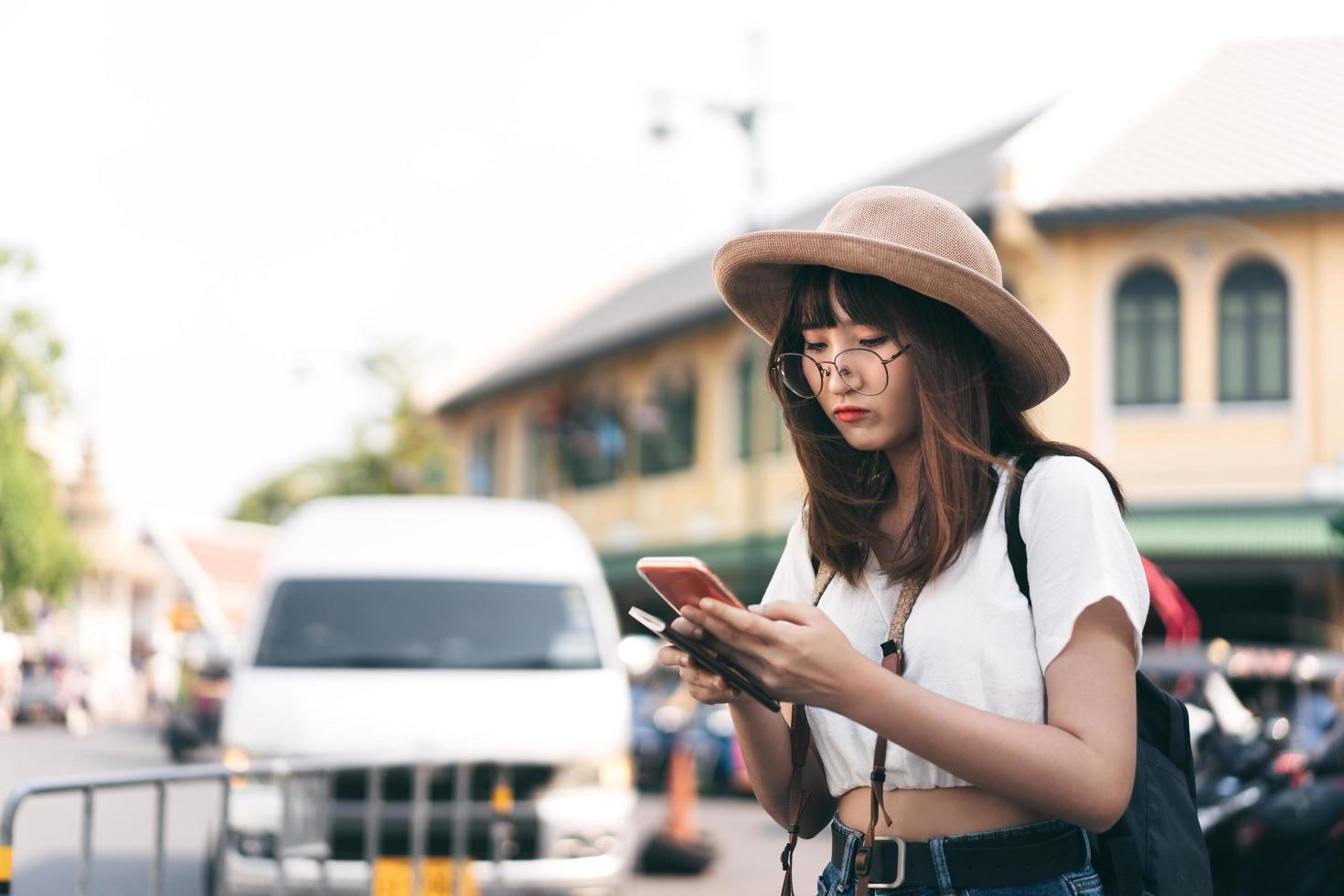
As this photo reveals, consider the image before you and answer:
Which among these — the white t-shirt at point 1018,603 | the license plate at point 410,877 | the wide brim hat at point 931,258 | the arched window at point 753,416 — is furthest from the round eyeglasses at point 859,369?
the arched window at point 753,416

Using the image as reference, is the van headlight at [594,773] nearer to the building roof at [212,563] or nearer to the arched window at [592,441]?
the arched window at [592,441]

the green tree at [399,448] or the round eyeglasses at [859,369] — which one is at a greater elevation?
the green tree at [399,448]

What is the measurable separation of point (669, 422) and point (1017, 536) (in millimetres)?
27457

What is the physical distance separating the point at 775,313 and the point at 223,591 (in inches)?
2256

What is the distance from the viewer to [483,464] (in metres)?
37.7

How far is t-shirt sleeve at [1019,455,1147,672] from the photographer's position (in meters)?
2.00

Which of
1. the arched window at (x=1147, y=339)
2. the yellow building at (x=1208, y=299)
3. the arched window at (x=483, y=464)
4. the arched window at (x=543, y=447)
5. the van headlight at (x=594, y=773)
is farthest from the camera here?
the arched window at (x=483, y=464)

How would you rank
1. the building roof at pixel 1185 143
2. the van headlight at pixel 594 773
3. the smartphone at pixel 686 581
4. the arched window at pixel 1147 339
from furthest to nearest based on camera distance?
the arched window at pixel 1147 339
the building roof at pixel 1185 143
the van headlight at pixel 594 773
the smartphone at pixel 686 581

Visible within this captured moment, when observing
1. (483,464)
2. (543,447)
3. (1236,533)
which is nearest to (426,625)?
(1236,533)

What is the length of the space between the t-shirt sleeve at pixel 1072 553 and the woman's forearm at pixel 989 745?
13 centimetres

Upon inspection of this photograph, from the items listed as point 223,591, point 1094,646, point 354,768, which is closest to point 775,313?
point 1094,646

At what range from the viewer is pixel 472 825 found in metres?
7.19

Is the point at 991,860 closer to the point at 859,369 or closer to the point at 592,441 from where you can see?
the point at 859,369

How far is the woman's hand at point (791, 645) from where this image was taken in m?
1.85
